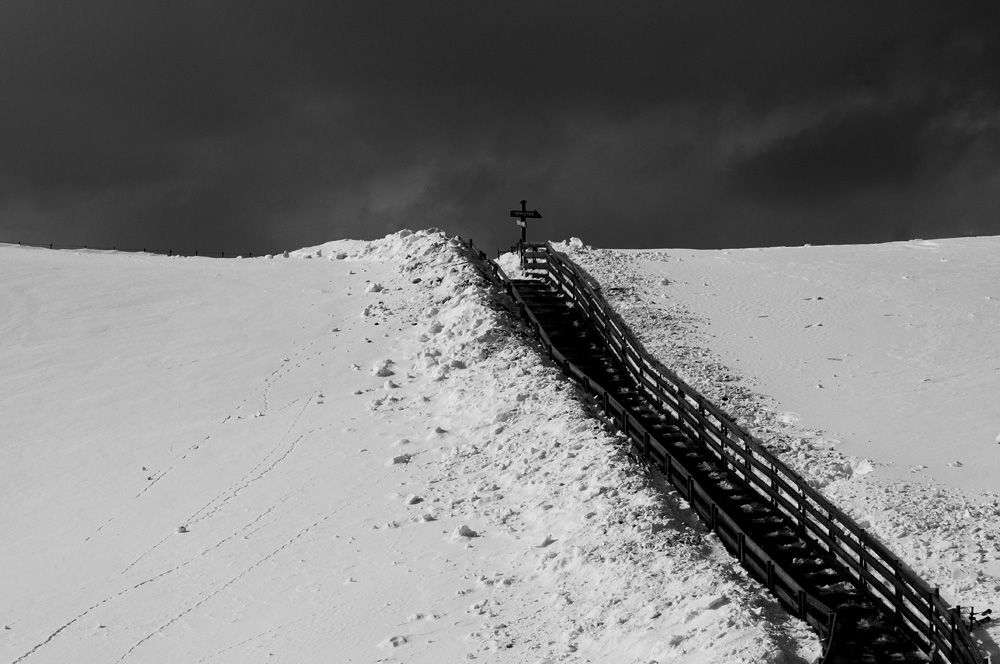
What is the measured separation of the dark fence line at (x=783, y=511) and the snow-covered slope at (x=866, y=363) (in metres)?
0.87

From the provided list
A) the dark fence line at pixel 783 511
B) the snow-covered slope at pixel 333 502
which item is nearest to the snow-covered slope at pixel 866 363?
the dark fence line at pixel 783 511

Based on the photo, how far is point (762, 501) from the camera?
19484 millimetres

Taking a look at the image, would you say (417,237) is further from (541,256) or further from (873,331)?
(873,331)

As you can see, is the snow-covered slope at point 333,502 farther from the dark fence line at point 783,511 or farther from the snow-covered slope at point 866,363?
the snow-covered slope at point 866,363

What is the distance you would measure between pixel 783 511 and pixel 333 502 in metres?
8.69

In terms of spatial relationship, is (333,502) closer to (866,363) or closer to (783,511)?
(783,511)

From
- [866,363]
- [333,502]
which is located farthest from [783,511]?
[866,363]

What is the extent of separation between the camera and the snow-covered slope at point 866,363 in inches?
765

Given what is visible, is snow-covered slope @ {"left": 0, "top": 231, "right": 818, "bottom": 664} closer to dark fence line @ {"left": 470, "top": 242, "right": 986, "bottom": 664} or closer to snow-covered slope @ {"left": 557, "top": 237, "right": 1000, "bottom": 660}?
dark fence line @ {"left": 470, "top": 242, "right": 986, "bottom": 664}

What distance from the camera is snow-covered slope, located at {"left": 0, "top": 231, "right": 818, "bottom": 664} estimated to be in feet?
52.1

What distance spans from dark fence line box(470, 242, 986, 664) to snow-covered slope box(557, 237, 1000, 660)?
2.87 feet

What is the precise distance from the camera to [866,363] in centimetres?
2859

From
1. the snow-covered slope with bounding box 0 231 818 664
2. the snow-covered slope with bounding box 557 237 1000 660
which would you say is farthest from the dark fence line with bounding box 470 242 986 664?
the snow-covered slope with bounding box 557 237 1000 660

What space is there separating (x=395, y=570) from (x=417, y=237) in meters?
21.7
